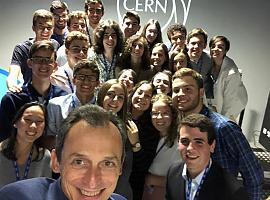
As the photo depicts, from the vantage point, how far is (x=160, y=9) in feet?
20.9

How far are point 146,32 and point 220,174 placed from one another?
2.41 meters

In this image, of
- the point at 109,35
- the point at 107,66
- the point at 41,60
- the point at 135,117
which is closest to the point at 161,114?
the point at 135,117

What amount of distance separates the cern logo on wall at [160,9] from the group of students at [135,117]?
2.29m

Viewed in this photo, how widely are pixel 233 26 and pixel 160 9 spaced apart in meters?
1.08

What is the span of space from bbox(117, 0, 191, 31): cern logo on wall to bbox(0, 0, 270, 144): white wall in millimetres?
14

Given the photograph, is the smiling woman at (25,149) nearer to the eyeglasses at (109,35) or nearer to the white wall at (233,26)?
the eyeglasses at (109,35)

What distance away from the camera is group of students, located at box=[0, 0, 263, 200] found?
8.22ft

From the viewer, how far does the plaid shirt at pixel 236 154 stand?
2.67 meters

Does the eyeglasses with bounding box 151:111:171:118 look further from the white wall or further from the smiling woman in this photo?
the white wall

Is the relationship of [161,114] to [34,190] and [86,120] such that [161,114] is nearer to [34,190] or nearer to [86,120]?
[86,120]

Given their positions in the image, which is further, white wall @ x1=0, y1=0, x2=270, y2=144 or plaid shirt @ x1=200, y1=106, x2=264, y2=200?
white wall @ x1=0, y1=0, x2=270, y2=144

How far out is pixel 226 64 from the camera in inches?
180

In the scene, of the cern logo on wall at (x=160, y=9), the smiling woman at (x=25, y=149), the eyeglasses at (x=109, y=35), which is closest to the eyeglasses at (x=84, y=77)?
the smiling woman at (x=25, y=149)

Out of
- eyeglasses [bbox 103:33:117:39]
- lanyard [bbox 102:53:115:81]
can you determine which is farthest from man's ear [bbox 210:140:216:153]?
eyeglasses [bbox 103:33:117:39]
